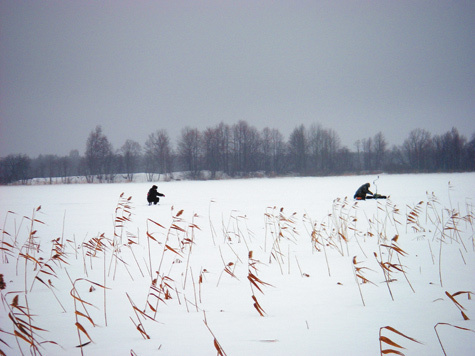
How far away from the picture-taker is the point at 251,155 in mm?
71375

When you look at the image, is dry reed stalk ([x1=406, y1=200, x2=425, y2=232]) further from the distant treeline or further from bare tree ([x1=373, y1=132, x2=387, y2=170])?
bare tree ([x1=373, y1=132, x2=387, y2=170])

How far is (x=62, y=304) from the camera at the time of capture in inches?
116

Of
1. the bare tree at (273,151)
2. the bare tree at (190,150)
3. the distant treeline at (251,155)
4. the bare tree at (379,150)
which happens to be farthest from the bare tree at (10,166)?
the bare tree at (379,150)

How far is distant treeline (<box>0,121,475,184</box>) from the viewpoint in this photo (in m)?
62.5

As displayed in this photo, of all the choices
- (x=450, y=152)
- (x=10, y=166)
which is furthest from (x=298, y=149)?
(x=10, y=166)

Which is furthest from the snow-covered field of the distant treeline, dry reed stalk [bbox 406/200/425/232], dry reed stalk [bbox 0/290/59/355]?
the distant treeline

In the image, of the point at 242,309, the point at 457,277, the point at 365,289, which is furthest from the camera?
the point at 457,277

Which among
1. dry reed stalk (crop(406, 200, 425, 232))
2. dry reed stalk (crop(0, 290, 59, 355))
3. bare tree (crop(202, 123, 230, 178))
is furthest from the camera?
bare tree (crop(202, 123, 230, 178))

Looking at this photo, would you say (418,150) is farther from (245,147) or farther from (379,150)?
(245,147)

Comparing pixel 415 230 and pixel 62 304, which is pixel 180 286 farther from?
pixel 415 230

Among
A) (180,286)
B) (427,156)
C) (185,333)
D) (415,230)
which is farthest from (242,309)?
(427,156)

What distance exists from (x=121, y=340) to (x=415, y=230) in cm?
676

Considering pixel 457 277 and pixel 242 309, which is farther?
pixel 457 277

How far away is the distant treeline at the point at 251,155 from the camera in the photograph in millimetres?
62500
